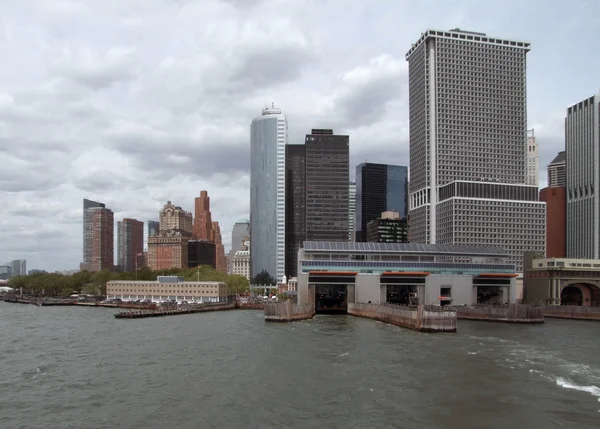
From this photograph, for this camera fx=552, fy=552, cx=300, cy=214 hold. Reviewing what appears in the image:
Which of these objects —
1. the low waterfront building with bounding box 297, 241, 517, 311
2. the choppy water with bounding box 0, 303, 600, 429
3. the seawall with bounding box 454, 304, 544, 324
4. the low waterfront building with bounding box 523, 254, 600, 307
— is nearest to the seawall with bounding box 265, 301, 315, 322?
the low waterfront building with bounding box 297, 241, 517, 311

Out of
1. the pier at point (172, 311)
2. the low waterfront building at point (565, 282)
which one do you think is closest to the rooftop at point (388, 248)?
the low waterfront building at point (565, 282)

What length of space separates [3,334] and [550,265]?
140607 millimetres

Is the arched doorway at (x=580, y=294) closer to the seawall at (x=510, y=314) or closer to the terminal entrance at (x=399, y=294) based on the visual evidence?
the terminal entrance at (x=399, y=294)

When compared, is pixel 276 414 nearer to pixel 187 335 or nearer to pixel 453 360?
pixel 453 360

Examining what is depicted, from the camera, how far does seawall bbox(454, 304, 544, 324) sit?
382ft

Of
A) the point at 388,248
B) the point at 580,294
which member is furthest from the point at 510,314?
the point at 580,294

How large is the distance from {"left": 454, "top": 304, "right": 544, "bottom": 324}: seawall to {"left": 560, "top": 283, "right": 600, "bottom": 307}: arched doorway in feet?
163

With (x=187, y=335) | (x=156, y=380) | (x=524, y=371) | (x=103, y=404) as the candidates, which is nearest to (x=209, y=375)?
(x=156, y=380)

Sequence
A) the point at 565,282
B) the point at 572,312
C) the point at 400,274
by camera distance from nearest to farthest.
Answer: the point at 572,312
the point at 400,274
the point at 565,282

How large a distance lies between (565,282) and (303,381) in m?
130

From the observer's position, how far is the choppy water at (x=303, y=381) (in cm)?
4156

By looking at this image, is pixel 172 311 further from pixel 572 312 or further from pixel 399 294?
pixel 572 312

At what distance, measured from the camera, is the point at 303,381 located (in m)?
53.4

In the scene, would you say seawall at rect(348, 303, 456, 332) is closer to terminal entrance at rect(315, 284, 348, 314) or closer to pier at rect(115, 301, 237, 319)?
terminal entrance at rect(315, 284, 348, 314)
